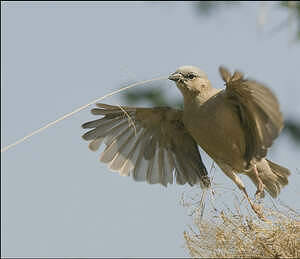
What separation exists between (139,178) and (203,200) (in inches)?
36.9

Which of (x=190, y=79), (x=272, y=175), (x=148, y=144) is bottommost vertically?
(x=272, y=175)

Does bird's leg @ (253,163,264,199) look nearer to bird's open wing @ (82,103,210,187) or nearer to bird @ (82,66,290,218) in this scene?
bird @ (82,66,290,218)

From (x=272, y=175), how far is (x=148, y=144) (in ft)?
2.60

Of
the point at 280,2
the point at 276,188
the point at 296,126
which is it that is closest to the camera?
the point at 280,2

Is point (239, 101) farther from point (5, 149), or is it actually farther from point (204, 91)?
point (5, 149)

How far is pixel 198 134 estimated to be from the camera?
369 centimetres

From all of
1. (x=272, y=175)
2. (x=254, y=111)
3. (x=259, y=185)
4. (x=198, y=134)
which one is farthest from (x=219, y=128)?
(x=272, y=175)

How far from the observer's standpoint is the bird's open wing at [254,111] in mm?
3107

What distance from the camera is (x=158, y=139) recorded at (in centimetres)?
421

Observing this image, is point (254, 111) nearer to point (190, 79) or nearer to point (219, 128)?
point (219, 128)

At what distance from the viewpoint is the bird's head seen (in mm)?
3645

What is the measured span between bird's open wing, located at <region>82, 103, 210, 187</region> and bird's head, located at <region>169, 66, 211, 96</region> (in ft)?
1.17

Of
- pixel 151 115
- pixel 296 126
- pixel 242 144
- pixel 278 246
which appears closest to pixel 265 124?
pixel 296 126

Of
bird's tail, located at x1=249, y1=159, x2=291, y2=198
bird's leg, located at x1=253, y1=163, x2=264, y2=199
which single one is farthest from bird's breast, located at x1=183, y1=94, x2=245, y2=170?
bird's tail, located at x1=249, y1=159, x2=291, y2=198
